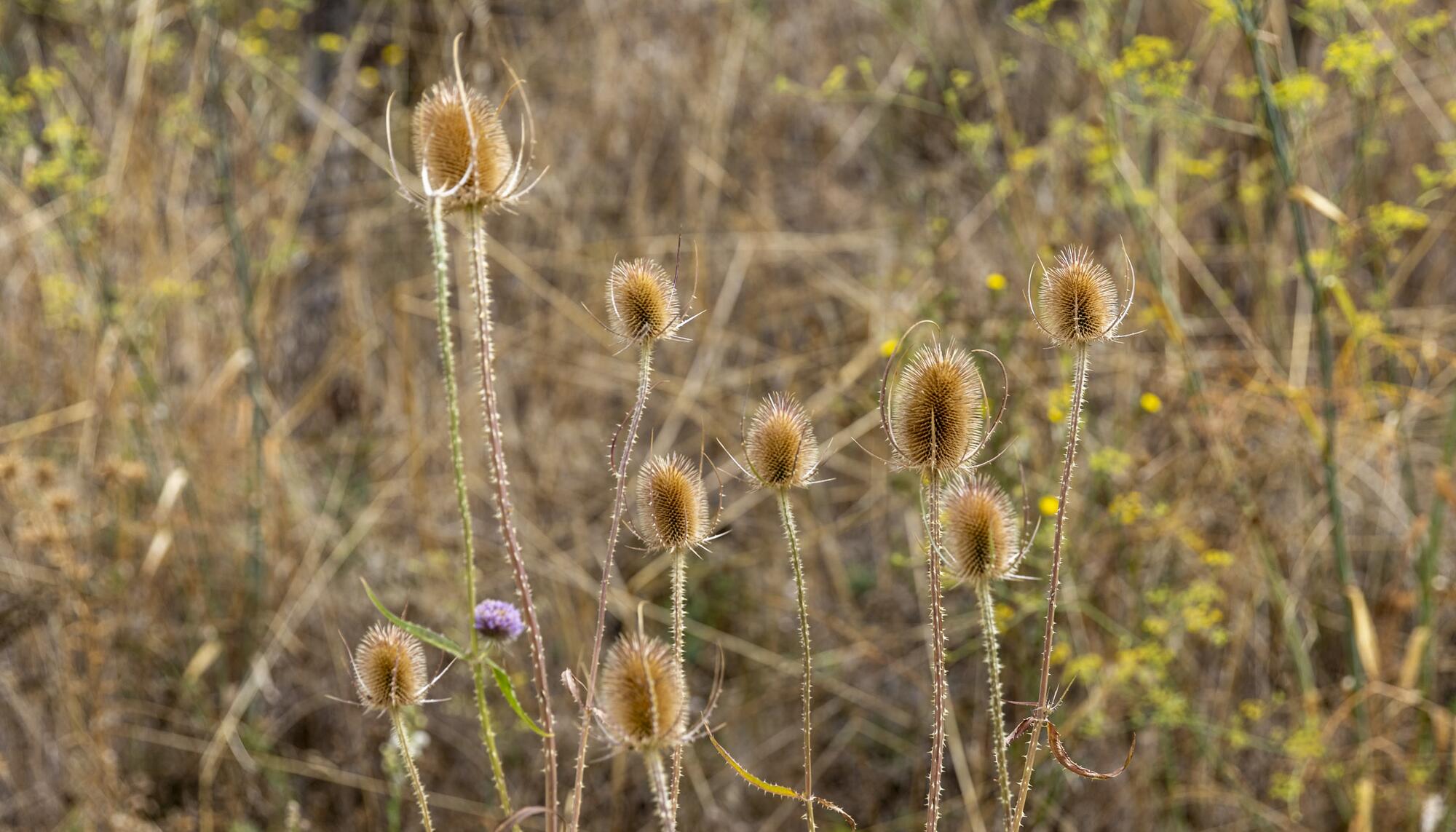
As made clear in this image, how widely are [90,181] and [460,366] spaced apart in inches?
Result: 61.6

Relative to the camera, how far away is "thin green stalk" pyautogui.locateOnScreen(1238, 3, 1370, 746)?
9.56 ft

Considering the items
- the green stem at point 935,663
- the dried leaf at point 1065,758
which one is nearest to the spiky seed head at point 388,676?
the green stem at point 935,663

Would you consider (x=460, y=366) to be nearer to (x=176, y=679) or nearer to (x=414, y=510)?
(x=414, y=510)

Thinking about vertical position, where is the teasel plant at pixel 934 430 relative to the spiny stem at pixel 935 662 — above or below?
above

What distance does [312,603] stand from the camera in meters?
4.36

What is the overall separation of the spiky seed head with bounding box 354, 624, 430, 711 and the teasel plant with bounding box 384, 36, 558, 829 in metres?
0.07

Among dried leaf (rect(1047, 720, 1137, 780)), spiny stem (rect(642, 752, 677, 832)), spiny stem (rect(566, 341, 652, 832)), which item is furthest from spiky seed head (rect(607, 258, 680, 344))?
dried leaf (rect(1047, 720, 1137, 780))

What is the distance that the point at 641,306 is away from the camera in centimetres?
136

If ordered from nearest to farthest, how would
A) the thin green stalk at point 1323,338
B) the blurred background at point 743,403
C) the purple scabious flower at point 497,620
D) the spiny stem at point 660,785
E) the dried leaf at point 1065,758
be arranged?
1. the spiny stem at point 660,785
2. the dried leaf at point 1065,758
3. the purple scabious flower at point 497,620
4. the thin green stalk at point 1323,338
5. the blurred background at point 743,403

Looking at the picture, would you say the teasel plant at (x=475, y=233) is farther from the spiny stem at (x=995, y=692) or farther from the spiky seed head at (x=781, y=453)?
the spiny stem at (x=995, y=692)

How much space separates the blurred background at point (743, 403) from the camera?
3684mm

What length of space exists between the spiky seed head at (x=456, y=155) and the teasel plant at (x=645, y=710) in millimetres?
523

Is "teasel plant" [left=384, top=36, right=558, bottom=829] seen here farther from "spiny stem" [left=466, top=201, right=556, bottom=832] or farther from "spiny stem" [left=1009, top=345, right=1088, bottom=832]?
"spiny stem" [left=1009, top=345, right=1088, bottom=832]

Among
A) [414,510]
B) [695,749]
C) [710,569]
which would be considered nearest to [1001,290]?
[710,569]
